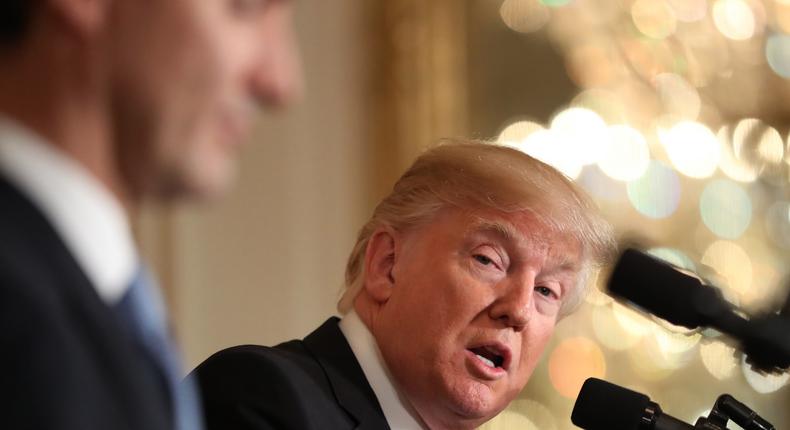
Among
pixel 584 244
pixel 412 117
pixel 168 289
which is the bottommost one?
pixel 168 289

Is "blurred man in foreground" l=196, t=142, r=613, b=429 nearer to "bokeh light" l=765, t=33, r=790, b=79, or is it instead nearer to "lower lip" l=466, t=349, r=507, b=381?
"lower lip" l=466, t=349, r=507, b=381

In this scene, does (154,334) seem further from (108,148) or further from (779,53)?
(779,53)

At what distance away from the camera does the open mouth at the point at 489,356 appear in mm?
2369

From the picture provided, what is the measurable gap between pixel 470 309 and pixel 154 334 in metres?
1.38

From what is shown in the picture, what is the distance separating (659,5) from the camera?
5.31m

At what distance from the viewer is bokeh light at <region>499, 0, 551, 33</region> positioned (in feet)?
17.8

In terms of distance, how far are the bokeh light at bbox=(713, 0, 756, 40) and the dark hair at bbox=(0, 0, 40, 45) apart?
4.59 m

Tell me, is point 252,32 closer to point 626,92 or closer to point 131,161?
point 131,161

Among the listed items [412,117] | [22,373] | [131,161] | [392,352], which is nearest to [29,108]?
[131,161]

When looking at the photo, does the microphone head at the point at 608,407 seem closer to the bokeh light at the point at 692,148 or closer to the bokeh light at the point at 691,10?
the bokeh light at the point at 692,148

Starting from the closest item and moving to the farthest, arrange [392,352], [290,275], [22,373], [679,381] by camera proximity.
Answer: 1. [22,373]
2. [392,352]
3. [679,381]
4. [290,275]

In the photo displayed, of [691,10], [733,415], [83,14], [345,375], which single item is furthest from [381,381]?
[691,10]

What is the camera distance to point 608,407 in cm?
205

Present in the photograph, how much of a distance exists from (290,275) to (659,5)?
6.26 ft
